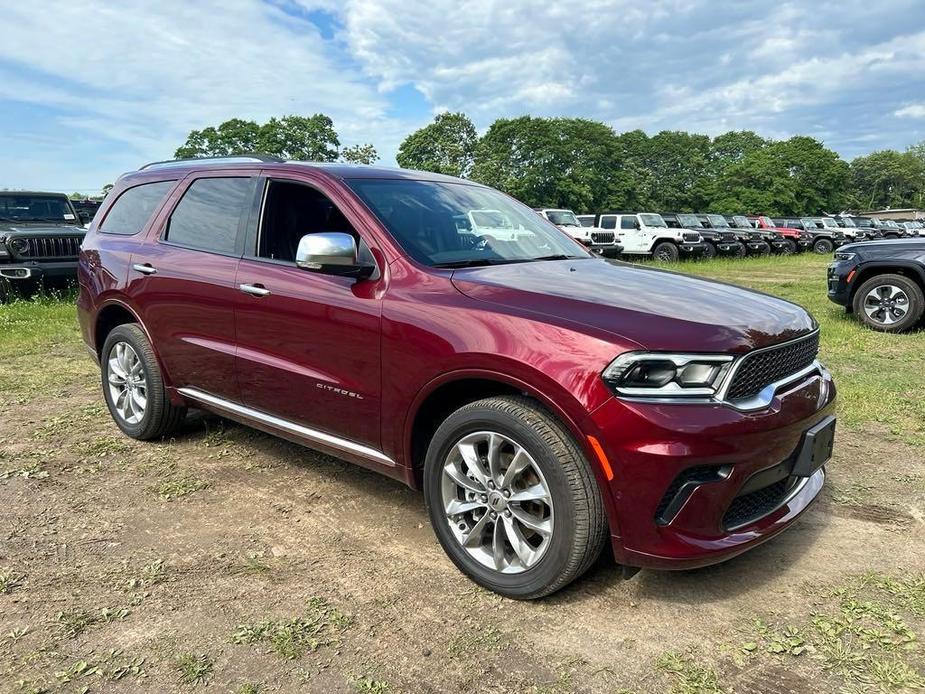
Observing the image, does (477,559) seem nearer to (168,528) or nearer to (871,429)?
(168,528)

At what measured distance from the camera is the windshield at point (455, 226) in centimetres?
325

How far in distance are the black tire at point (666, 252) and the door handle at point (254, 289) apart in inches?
743

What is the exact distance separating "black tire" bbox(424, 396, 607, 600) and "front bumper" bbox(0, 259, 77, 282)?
9.37 meters

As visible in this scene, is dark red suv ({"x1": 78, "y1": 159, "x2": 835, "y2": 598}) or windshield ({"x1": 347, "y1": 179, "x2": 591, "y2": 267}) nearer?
dark red suv ({"x1": 78, "y1": 159, "x2": 835, "y2": 598})

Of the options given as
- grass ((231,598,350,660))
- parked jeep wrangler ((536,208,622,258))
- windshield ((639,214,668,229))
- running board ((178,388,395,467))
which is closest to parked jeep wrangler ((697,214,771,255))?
windshield ((639,214,668,229))

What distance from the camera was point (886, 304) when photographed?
859 cm

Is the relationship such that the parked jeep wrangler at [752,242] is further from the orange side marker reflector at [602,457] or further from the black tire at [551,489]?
the orange side marker reflector at [602,457]

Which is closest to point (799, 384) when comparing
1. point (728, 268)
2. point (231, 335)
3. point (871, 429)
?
point (871, 429)

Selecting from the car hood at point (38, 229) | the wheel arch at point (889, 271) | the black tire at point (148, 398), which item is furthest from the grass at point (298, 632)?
the car hood at point (38, 229)

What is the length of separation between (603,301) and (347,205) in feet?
4.56

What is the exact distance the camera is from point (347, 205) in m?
3.35

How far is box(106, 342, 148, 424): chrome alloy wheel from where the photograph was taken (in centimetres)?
448

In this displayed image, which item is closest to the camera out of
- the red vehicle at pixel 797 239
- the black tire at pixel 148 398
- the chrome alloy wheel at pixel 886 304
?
the black tire at pixel 148 398

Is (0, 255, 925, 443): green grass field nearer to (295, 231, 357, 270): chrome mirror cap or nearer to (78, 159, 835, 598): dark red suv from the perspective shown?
(78, 159, 835, 598): dark red suv
